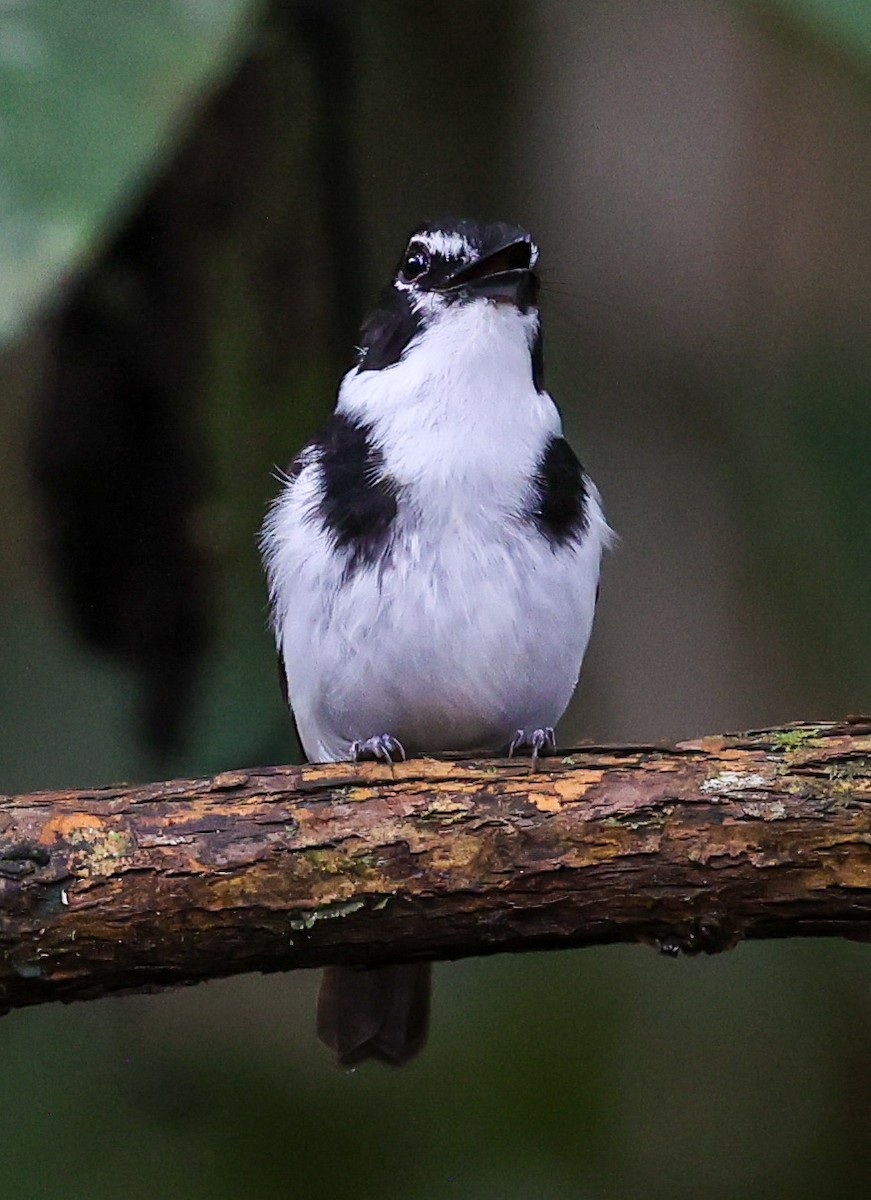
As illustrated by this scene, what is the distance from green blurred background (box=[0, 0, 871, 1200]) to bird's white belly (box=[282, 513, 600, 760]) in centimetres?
55

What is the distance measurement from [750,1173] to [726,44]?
2.36 metres

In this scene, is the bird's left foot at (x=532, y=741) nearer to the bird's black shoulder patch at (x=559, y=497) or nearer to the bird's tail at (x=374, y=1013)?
the bird's black shoulder patch at (x=559, y=497)

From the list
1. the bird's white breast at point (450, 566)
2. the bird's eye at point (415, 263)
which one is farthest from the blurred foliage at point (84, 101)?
the bird's white breast at point (450, 566)

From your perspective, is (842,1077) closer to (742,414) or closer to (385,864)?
(742,414)

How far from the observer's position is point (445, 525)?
2305mm

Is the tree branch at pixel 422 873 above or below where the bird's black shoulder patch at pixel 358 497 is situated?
below

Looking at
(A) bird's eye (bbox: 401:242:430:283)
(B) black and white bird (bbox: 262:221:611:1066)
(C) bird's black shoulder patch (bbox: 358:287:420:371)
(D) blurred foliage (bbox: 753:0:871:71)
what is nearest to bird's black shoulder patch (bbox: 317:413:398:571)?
(B) black and white bird (bbox: 262:221:611:1066)

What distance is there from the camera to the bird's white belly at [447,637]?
2.30 m

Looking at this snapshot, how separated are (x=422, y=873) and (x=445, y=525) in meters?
0.54

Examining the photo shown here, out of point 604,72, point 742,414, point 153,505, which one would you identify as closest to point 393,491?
point 153,505

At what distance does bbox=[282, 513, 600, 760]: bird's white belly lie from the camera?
230 centimetres

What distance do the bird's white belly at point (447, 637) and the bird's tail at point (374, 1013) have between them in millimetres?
404

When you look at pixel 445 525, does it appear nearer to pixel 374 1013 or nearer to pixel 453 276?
pixel 453 276

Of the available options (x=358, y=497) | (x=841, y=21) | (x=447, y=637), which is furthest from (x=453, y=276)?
(x=841, y=21)
